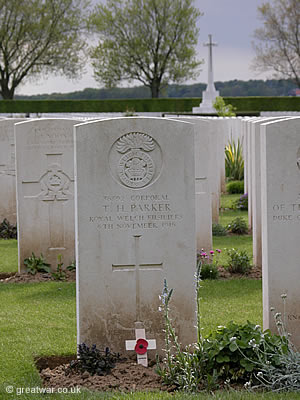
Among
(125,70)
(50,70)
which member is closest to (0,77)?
(50,70)

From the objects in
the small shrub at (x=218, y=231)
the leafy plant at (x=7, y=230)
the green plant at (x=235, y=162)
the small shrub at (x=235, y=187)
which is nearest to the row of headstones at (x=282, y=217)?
the small shrub at (x=218, y=231)

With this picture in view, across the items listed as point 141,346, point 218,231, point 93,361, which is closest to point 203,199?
point 218,231

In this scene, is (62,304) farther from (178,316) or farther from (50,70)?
(50,70)

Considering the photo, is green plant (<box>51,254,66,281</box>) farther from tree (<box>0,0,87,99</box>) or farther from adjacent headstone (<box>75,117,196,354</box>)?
tree (<box>0,0,87,99</box>)

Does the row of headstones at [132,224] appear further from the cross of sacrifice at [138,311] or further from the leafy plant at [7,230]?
the leafy plant at [7,230]

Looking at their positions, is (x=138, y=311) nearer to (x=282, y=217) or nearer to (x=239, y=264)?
(x=282, y=217)

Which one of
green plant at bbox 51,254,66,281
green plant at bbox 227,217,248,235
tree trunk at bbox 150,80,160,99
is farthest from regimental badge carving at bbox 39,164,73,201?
tree trunk at bbox 150,80,160,99

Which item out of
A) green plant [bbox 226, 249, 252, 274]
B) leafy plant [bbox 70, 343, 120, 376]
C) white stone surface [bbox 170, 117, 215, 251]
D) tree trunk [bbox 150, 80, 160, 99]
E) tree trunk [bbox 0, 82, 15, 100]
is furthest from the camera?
tree trunk [bbox 150, 80, 160, 99]

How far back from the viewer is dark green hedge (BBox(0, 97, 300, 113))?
1335 inches

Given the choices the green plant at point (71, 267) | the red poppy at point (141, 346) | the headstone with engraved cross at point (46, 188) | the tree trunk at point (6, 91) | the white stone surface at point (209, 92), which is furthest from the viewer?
the tree trunk at point (6, 91)

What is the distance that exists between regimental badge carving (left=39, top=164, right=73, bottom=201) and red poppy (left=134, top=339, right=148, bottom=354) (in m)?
3.13

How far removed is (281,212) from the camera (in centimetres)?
480

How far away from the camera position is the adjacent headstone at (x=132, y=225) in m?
4.69

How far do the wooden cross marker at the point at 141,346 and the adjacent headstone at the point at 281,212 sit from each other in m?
0.80
